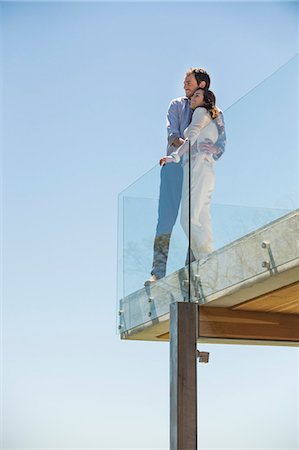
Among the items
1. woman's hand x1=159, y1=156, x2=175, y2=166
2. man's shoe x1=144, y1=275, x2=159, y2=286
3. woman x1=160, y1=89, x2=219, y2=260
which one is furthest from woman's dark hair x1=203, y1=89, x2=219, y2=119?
man's shoe x1=144, y1=275, x2=159, y2=286

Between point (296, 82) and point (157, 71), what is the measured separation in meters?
11.1

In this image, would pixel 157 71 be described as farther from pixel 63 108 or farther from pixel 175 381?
pixel 175 381

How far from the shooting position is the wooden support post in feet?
19.9

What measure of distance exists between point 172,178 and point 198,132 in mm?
350

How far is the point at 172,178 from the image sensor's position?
6.59m

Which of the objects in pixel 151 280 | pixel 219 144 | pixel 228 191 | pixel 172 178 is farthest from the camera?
pixel 151 280

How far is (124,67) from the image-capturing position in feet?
53.4

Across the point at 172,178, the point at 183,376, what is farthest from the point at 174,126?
the point at 183,376

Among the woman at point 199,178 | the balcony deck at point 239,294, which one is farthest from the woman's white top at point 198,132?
the balcony deck at point 239,294

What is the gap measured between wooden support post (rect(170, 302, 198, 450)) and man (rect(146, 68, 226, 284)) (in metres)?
0.53

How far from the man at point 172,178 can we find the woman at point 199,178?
0.25ft

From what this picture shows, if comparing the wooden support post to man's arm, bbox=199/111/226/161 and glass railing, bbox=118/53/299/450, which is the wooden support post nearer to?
glass railing, bbox=118/53/299/450

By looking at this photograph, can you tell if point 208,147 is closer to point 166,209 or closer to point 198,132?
point 198,132

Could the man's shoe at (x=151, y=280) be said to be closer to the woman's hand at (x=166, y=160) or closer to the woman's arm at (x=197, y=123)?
the woman's hand at (x=166, y=160)
